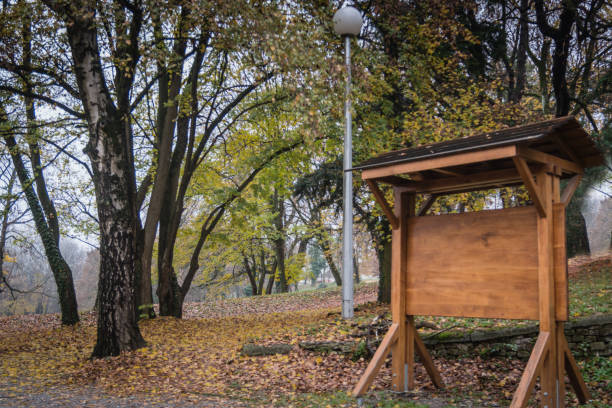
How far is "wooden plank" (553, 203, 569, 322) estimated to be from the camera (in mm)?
4695

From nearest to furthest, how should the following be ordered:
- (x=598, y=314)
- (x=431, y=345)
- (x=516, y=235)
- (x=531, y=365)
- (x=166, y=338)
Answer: (x=531, y=365) < (x=516, y=235) < (x=598, y=314) < (x=431, y=345) < (x=166, y=338)

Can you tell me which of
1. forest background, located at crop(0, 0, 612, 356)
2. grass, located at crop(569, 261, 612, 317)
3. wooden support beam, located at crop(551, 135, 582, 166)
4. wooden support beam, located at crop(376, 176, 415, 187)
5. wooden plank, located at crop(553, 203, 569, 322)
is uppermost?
forest background, located at crop(0, 0, 612, 356)

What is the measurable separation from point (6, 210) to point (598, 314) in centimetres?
1307

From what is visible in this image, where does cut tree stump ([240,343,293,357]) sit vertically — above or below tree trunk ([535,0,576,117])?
below

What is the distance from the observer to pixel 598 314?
6367 mm

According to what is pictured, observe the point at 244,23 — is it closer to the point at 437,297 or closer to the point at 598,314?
the point at 437,297

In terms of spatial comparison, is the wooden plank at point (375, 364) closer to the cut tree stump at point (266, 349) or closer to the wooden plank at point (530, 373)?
the wooden plank at point (530, 373)

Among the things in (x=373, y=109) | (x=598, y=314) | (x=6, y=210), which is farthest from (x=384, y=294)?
(x=6, y=210)

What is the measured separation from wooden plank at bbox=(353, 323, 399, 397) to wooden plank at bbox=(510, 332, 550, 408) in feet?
4.72

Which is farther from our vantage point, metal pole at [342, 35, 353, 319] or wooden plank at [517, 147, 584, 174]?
metal pole at [342, 35, 353, 319]

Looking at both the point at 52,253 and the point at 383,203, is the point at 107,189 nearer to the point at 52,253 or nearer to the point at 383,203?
the point at 383,203

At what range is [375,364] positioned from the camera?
5293 millimetres

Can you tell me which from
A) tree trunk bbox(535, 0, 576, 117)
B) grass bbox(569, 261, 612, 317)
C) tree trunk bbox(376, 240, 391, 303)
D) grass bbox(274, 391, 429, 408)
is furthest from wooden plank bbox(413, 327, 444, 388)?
tree trunk bbox(535, 0, 576, 117)

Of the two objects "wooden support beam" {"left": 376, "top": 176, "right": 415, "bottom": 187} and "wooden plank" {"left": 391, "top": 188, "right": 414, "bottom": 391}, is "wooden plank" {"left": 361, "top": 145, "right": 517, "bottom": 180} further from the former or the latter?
"wooden plank" {"left": 391, "top": 188, "right": 414, "bottom": 391}
